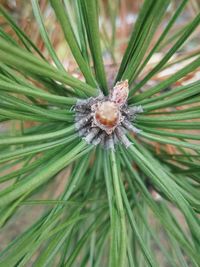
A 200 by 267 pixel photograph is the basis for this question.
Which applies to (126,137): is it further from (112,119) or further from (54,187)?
(54,187)

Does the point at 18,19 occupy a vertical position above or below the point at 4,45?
above

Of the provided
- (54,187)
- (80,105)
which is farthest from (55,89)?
(54,187)

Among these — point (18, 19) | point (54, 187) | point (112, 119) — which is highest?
point (18, 19)

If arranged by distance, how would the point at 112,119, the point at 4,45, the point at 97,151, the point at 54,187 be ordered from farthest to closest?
the point at 54,187
the point at 97,151
the point at 112,119
the point at 4,45

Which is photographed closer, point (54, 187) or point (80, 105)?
point (80, 105)

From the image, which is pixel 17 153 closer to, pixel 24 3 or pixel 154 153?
pixel 154 153

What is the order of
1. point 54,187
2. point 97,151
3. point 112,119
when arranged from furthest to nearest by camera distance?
point 54,187 < point 97,151 < point 112,119

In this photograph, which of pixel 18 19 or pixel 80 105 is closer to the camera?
pixel 80 105

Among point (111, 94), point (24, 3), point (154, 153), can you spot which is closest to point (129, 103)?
point (111, 94)

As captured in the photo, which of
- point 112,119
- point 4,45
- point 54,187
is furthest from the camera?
point 54,187
